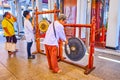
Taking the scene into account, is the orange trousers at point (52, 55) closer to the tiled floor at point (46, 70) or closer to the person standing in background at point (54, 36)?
the person standing in background at point (54, 36)

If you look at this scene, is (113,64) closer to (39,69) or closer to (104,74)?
(104,74)

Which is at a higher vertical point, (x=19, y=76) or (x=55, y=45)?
(x=55, y=45)

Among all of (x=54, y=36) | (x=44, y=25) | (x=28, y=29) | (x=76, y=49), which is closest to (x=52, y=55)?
(x=54, y=36)

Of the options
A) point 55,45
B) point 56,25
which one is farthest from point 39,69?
point 56,25

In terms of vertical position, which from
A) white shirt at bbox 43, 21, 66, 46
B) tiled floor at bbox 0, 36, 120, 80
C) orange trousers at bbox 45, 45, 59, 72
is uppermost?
white shirt at bbox 43, 21, 66, 46

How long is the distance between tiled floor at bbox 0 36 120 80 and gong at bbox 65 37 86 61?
298 mm

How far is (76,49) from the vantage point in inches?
Result: 141

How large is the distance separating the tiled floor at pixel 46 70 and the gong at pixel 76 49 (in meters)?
0.30

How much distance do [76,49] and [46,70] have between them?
2.84 feet

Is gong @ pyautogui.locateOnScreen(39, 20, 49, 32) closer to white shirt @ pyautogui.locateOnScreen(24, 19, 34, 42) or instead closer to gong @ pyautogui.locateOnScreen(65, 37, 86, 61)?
white shirt @ pyautogui.locateOnScreen(24, 19, 34, 42)

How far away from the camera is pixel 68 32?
7270 mm

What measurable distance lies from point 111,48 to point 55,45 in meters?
2.70

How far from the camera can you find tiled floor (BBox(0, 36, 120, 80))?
3.19 m

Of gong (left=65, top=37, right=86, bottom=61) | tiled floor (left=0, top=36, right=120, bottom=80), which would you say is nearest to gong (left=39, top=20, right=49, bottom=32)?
tiled floor (left=0, top=36, right=120, bottom=80)
